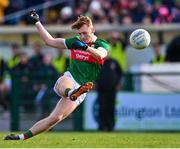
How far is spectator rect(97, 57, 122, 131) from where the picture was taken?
2286 cm

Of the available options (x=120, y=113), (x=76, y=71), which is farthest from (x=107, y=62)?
(x=76, y=71)

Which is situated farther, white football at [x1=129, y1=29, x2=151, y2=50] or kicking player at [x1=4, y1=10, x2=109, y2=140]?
white football at [x1=129, y1=29, x2=151, y2=50]

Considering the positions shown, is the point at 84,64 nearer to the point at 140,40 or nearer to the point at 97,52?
the point at 97,52

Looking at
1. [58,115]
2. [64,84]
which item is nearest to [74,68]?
[64,84]

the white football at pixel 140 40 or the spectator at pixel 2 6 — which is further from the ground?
the spectator at pixel 2 6

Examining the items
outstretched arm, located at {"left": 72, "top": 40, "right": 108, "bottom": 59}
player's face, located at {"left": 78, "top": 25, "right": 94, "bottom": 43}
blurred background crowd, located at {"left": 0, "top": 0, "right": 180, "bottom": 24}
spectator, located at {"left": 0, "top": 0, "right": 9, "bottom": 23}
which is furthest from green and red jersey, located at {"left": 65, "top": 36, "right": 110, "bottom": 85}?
spectator, located at {"left": 0, "top": 0, "right": 9, "bottom": 23}

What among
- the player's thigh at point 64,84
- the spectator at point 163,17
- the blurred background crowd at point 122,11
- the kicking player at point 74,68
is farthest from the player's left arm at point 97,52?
the spectator at point 163,17

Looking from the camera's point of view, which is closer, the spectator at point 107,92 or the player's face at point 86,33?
the player's face at point 86,33

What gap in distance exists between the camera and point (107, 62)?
75.0 ft

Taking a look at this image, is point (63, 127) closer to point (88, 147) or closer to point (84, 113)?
point (84, 113)

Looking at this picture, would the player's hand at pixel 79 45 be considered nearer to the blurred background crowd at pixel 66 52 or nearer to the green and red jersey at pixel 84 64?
the green and red jersey at pixel 84 64

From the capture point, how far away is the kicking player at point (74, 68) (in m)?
14.1

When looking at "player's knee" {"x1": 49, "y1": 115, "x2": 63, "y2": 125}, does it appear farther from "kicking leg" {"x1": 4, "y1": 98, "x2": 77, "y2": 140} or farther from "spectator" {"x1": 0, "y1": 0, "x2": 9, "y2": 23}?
"spectator" {"x1": 0, "y1": 0, "x2": 9, "y2": 23}

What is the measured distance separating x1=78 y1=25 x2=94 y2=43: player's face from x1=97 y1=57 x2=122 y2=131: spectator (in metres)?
8.44
